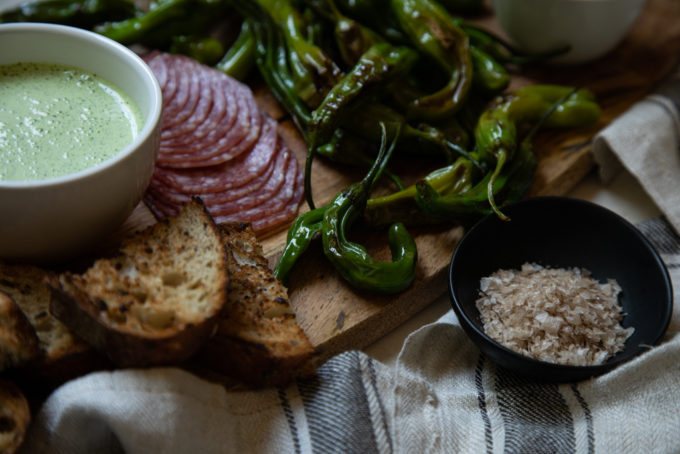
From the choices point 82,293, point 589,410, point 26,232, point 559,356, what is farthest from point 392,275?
point 26,232

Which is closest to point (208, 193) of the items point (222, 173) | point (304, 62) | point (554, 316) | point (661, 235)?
point (222, 173)

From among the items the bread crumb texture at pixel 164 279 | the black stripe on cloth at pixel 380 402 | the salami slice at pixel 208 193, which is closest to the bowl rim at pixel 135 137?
the bread crumb texture at pixel 164 279

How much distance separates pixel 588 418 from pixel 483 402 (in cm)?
33

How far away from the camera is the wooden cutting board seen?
2.30 metres

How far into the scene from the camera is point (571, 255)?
2.55m

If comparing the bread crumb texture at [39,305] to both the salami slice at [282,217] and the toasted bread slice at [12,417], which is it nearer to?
the toasted bread slice at [12,417]

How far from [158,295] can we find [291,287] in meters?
0.55

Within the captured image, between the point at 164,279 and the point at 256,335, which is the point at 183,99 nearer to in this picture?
the point at 164,279

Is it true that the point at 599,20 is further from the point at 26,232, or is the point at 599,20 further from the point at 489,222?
the point at 26,232

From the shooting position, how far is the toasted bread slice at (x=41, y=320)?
188cm

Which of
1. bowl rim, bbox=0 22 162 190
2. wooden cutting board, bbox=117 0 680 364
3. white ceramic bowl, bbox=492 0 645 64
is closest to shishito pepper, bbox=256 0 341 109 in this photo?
wooden cutting board, bbox=117 0 680 364

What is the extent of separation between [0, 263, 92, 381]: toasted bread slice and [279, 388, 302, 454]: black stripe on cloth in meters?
0.59

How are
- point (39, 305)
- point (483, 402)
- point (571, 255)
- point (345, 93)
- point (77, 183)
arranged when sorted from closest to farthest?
1. point (77, 183)
2. point (39, 305)
3. point (483, 402)
4. point (571, 255)
5. point (345, 93)

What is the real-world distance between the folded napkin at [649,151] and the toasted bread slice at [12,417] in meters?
2.44
